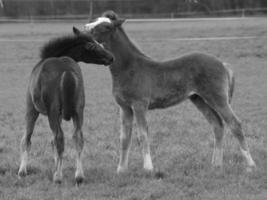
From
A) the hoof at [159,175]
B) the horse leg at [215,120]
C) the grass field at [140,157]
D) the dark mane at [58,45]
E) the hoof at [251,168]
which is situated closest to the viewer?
the grass field at [140,157]

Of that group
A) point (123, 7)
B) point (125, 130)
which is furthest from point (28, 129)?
point (123, 7)

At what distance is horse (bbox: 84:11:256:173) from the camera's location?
722cm

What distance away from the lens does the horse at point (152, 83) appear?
722 centimetres

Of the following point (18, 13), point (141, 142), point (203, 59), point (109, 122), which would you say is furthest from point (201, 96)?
point (18, 13)

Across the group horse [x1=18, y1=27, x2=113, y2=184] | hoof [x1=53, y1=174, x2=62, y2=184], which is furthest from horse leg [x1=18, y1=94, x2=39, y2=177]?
hoof [x1=53, y1=174, x2=62, y2=184]

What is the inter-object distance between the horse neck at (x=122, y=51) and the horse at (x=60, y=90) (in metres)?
0.20

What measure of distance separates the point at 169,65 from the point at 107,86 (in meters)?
9.51

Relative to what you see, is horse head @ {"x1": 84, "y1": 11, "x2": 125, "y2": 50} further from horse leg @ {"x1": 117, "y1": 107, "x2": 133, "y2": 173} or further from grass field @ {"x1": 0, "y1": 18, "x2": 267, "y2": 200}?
grass field @ {"x1": 0, "y1": 18, "x2": 267, "y2": 200}

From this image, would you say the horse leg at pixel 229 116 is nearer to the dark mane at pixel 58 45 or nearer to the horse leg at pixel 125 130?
the horse leg at pixel 125 130

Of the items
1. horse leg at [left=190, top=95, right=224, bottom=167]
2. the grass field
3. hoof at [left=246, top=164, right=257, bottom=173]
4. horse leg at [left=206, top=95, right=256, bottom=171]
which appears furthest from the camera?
horse leg at [left=190, top=95, right=224, bottom=167]

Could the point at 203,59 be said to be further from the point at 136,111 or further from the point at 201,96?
the point at 136,111

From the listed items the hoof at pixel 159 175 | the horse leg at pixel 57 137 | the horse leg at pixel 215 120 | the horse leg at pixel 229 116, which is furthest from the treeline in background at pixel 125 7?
the horse leg at pixel 57 137

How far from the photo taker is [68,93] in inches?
258

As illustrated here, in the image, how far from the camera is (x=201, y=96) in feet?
24.2
